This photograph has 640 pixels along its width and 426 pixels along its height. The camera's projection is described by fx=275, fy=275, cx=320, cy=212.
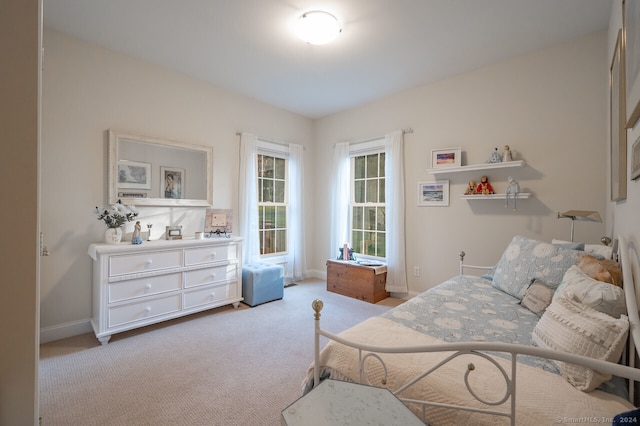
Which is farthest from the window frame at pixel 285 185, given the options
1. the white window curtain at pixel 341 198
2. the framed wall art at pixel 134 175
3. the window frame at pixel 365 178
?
the framed wall art at pixel 134 175

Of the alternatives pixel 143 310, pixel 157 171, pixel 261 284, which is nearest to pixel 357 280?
pixel 261 284

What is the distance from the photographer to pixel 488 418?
87 centimetres

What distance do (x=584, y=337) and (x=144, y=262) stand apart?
10.3ft

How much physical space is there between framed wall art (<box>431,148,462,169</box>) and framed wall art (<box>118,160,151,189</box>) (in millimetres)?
3347

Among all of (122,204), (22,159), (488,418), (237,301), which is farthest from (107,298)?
(488,418)

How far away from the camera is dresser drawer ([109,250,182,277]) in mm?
2475

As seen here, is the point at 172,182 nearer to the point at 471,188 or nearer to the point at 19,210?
the point at 19,210

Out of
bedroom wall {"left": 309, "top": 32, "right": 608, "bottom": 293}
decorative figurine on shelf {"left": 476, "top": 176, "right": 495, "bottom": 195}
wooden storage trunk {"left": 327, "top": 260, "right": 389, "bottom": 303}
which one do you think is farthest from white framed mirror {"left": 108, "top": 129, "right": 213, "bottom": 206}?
decorative figurine on shelf {"left": 476, "top": 176, "right": 495, "bottom": 195}

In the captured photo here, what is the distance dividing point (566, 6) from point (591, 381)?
269 cm

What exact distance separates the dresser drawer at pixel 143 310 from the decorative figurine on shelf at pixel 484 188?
344cm

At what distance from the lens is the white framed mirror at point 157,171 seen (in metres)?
2.85

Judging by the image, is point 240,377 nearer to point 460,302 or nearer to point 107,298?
point 107,298

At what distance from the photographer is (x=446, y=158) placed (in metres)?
3.31

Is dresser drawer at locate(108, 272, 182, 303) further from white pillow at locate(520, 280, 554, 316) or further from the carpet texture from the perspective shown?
white pillow at locate(520, 280, 554, 316)
